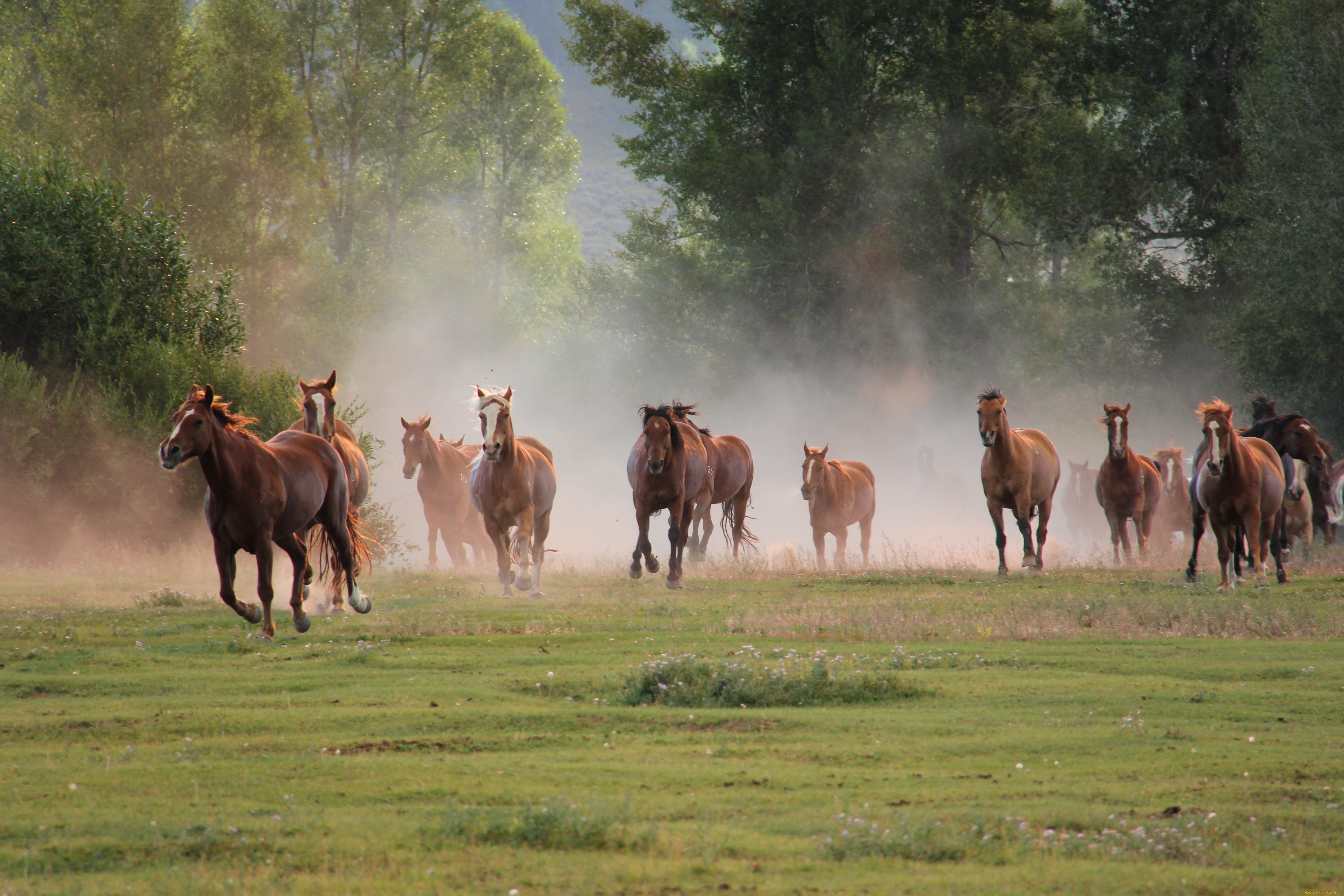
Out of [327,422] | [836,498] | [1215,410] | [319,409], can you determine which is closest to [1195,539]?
[1215,410]

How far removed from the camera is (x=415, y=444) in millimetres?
22438

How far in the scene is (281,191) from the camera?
41062 millimetres

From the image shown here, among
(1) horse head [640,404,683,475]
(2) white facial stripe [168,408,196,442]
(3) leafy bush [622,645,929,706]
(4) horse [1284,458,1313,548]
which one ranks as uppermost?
(1) horse head [640,404,683,475]

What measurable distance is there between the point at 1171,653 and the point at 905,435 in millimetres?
34613

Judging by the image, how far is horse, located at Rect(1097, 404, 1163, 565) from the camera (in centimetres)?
2073

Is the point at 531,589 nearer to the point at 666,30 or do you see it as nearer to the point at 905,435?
the point at 905,435

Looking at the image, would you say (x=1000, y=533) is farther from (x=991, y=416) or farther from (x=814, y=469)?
(x=814, y=469)

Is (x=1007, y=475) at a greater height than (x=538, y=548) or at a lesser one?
greater

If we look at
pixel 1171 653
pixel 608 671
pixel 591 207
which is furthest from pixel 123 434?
pixel 591 207

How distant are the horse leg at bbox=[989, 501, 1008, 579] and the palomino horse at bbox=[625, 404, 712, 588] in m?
5.00

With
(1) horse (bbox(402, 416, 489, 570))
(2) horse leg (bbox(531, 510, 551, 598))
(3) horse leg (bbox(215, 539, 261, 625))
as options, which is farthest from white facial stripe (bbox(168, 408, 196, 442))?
(1) horse (bbox(402, 416, 489, 570))

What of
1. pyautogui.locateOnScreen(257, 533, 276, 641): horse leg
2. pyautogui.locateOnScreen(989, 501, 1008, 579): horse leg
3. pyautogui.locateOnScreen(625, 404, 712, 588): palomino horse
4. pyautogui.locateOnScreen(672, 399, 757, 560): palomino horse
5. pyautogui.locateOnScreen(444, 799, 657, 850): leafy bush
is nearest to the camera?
pyautogui.locateOnScreen(444, 799, 657, 850): leafy bush

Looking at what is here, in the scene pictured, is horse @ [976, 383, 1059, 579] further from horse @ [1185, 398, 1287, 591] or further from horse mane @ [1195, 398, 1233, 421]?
horse mane @ [1195, 398, 1233, 421]

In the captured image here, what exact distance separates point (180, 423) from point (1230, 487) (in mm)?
13421
